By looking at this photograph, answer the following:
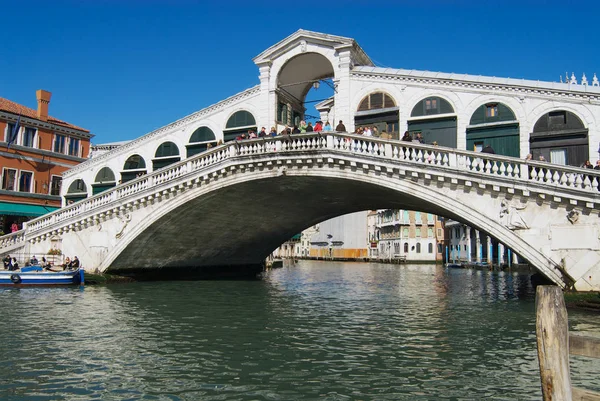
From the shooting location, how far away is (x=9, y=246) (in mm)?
25391

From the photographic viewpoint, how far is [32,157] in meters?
32.4

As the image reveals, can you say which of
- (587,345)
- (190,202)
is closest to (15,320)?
(190,202)

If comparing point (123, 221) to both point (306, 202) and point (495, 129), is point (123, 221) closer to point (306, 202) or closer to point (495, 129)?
point (306, 202)

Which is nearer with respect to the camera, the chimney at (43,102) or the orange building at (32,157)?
the orange building at (32,157)

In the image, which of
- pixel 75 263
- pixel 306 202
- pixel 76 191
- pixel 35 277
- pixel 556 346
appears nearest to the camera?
pixel 556 346

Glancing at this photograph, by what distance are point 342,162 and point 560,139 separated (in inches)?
329

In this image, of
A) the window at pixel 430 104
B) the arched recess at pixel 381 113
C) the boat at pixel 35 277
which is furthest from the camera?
the arched recess at pixel 381 113

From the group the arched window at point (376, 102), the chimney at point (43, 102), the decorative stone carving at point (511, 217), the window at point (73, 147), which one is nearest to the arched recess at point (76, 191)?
the window at point (73, 147)

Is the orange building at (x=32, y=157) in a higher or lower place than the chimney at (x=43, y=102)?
lower

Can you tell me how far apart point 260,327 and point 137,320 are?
3444 mm

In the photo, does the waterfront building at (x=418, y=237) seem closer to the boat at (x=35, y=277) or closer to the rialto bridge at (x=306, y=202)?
the rialto bridge at (x=306, y=202)

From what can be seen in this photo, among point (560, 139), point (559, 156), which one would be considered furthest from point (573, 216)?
point (560, 139)

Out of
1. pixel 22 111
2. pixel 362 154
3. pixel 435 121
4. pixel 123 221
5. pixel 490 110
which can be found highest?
pixel 22 111

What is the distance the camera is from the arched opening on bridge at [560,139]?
1888 centimetres
